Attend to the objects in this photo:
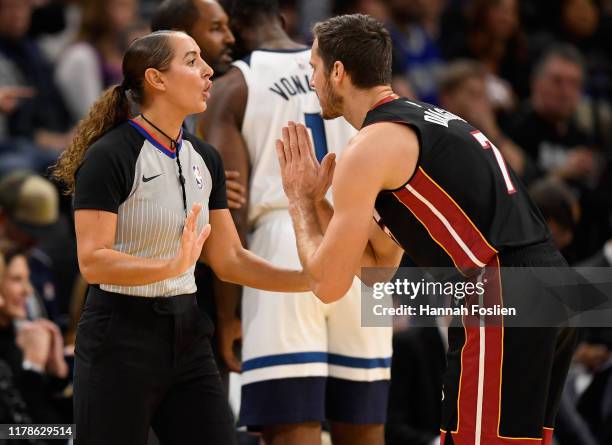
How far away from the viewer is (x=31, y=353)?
646cm

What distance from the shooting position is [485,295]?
13.9ft

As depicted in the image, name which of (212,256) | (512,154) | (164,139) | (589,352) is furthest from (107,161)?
(512,154)

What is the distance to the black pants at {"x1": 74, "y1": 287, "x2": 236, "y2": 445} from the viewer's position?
4.19m

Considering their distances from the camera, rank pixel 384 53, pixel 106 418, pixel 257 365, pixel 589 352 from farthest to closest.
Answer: pixel 589 352
pixel 257 365
pixel 384 53
pixel 106 418

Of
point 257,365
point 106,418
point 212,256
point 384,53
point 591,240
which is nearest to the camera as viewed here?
point 106,418

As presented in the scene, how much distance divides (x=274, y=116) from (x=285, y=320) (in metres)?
0.97

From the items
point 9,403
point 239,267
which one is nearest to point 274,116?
point 239,267

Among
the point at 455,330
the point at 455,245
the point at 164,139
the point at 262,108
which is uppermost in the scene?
the point at 262,108

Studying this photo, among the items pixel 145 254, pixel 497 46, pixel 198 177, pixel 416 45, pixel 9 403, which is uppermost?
pixel 497 46

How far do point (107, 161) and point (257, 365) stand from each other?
57.8 inches

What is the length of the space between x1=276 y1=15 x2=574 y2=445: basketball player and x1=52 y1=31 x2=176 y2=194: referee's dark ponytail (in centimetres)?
69

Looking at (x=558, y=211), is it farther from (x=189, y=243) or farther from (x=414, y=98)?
(x=189, y=243)

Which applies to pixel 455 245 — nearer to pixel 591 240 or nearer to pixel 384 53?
pixel 384 53

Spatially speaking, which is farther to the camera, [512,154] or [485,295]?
[512,154]
